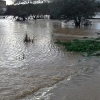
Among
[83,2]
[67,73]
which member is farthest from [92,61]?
[83,2]

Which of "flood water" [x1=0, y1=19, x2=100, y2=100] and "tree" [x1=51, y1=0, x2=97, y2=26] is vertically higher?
"tree" [x1=51, y1=0, x2=97, y2=26]

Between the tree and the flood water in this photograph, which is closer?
the flood water

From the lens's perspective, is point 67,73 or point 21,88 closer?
point 21,88

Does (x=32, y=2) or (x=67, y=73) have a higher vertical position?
(x=32, y=2)

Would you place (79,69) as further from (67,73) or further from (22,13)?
(22,13)

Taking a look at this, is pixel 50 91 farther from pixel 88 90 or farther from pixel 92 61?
pixel 92 61

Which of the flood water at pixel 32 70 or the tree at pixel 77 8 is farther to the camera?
the tree at pixel 77 8

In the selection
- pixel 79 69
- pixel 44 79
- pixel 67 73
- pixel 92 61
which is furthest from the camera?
pixel 92 61

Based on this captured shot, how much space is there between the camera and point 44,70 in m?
11.2

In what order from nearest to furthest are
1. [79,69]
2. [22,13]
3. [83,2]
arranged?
1. [79,69]
2. [83,2]
3. [22,13]

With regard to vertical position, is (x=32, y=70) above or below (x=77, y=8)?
below

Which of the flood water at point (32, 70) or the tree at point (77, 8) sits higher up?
the tree at point (77, 8)

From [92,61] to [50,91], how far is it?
5.26 m

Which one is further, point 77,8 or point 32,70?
point 77,8
